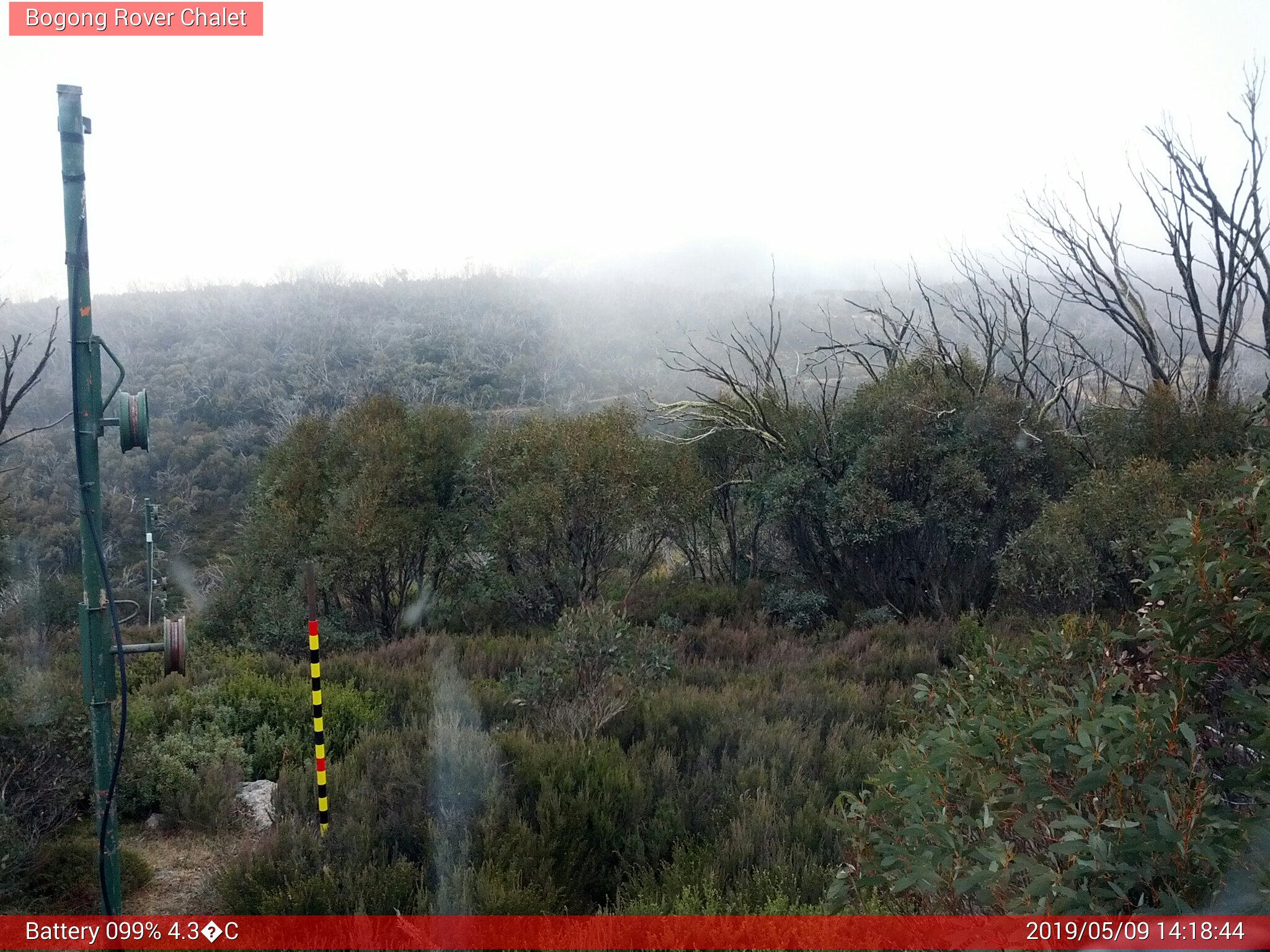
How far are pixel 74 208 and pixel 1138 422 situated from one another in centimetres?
1245

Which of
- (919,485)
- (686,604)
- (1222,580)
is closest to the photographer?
(1222,580)

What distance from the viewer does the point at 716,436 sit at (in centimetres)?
1673

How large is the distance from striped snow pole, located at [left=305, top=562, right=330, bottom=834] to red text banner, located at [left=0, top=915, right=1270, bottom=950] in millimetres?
871

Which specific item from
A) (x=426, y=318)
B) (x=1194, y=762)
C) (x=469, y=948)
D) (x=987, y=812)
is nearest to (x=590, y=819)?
(x=469, y=948)

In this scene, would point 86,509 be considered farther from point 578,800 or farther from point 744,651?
point 744,651

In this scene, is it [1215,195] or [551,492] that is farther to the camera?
[551,492]

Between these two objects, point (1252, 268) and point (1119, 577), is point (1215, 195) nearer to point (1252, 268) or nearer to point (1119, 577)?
point (1252, 268)

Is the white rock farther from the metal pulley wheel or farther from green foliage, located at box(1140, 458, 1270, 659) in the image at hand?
green foliage, located at box(1140, 458, 1270, 659)

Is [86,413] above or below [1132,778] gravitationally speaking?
above

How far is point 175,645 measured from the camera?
3.87 metres

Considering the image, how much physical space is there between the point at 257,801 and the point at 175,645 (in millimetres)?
3242

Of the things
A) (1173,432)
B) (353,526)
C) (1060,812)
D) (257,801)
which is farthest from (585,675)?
(1173,432)

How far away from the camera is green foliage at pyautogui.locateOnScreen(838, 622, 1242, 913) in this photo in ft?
7.14

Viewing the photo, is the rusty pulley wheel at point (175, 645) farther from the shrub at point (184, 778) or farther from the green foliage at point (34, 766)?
the shrub at point (184, 778)
